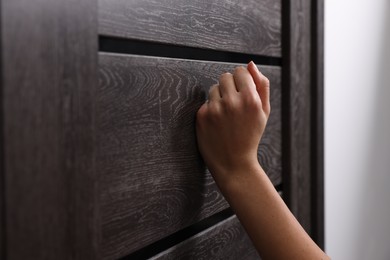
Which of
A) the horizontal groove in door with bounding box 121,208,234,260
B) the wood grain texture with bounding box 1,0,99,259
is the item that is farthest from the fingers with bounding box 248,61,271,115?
the wood grain texture with bounding box 1,0,99,259

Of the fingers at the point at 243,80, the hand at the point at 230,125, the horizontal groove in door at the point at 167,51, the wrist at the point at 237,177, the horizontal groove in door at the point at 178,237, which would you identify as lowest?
the horizontal groove in door at the point at 178,237

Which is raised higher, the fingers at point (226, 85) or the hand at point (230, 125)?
the fingers at point (226, 85)

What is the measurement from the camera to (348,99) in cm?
143

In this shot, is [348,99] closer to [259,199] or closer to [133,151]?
[259,199]

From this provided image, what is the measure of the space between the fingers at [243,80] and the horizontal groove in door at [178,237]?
21 centimetres

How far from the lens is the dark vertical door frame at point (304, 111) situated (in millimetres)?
1097

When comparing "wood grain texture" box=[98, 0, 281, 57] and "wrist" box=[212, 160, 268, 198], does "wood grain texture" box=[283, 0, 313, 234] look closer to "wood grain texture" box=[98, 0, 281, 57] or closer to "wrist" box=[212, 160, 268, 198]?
"wood grain texture" box=[98, 0, 281, 57]

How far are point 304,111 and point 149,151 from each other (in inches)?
22.6

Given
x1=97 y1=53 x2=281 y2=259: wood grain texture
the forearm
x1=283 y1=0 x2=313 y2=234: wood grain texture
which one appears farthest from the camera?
x1=283 y1=0 x2=313 y2=234: wood grain texture

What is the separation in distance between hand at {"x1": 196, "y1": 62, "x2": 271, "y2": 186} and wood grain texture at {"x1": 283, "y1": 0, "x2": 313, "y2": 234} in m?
0.31

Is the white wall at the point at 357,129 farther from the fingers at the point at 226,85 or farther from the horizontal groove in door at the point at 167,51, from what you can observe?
the fingers at the point at 226,85

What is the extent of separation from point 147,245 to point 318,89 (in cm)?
64

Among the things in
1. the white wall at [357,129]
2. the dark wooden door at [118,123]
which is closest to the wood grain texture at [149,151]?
the dark wooden door at [118,123]

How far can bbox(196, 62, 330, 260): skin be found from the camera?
0.76 meters
